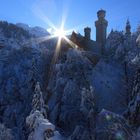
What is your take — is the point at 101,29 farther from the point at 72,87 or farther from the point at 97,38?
the point at 72,87

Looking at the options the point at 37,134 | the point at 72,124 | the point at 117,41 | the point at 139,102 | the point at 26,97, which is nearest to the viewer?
the point at 37,134

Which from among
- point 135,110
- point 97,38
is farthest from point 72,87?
point 135,110

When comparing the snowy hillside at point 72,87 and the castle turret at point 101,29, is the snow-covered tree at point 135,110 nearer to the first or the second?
the snowy hillside at point 72,87

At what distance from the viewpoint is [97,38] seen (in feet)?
255

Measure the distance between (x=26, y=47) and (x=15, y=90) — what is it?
59.2ft

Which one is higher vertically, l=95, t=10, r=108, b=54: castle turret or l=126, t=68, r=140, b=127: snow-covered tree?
l=95, t=10, r=108, b=54: castle turret

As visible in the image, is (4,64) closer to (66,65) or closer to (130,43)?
(66,65)

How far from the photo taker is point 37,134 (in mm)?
25000

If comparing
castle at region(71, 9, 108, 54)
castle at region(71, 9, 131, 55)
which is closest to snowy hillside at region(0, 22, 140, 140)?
castle at region(71, 9, 131, 55)

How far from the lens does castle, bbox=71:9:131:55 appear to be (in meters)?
76.6

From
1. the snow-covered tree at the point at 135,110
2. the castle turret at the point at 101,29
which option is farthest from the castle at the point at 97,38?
the snow-covered tree at the point at 135,110

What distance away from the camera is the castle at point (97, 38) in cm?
7656

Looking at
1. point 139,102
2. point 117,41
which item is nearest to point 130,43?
point 117,41

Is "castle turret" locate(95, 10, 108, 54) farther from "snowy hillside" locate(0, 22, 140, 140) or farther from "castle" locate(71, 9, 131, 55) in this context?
"snowy hillside" locate(0, 22, 140, 140)
